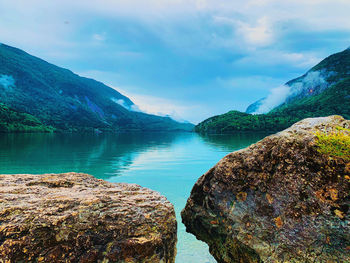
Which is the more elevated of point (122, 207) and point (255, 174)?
point (255, 174)

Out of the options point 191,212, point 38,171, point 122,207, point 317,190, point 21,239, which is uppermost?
point 317,190

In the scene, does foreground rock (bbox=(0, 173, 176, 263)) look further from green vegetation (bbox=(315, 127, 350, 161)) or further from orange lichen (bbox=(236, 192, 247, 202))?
green vegetation (bbox=(315, 127, 350, 161))

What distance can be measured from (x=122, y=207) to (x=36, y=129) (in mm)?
223452

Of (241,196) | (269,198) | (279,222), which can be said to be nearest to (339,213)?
(279,222)

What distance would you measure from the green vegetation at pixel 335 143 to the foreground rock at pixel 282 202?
124mm

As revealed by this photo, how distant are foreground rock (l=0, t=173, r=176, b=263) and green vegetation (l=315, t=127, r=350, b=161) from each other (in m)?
4.15

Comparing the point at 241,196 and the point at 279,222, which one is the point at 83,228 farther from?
the point at 279,222

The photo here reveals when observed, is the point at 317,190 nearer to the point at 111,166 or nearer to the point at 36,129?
Result: the point at 111,166

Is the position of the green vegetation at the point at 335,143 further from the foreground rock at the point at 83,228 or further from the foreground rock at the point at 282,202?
the foreground rock at the point at 83,228

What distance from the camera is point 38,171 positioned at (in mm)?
28703

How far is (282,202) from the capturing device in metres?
5.95

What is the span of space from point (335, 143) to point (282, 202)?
1.96 metres

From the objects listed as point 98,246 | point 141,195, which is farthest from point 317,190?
point 98,246

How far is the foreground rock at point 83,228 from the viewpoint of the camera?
4.56m
